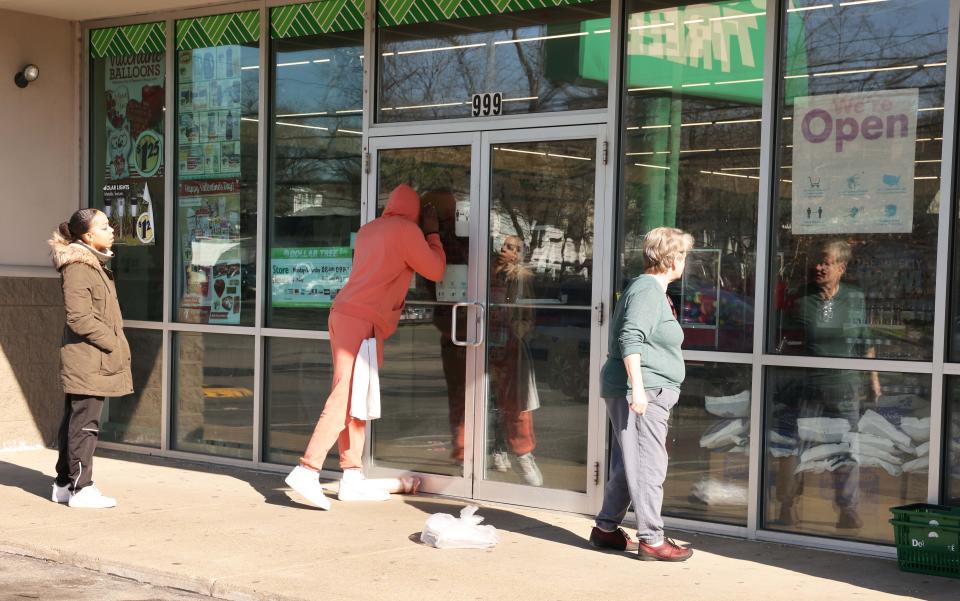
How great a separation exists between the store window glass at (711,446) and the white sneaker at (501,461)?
1142mm

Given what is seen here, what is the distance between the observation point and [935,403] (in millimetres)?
6547

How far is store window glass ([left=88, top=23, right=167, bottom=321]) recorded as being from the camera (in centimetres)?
1019

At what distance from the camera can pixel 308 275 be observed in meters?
9.27

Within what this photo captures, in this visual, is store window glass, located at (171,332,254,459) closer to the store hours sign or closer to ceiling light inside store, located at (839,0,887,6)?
the store hours sign

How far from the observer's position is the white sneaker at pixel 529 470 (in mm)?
8078

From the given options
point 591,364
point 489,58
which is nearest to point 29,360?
point 489,58

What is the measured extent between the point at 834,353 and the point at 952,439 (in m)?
0.76

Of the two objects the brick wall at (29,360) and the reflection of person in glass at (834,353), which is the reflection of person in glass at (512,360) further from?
the brick wall at (29,360)

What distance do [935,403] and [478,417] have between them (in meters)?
2.94

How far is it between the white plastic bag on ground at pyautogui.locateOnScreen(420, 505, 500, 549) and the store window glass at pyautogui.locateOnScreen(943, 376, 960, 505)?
242cm

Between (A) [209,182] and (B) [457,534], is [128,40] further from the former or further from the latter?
(B) [457,534]

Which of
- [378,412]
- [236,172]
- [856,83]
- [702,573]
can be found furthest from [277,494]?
[856,83]

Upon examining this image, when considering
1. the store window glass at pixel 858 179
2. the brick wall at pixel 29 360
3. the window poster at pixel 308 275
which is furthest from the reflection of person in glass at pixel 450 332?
the brick wall at pixel 29 360

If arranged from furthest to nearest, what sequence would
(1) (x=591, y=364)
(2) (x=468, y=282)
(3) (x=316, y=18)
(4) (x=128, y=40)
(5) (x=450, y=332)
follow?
(4) (x=128, y=40), (3) (x=316, y=18), (5) (x=450, y=332), (2) (x=468, y=282), (1) (x=591, y=364)
